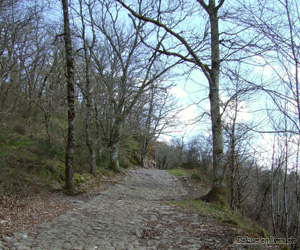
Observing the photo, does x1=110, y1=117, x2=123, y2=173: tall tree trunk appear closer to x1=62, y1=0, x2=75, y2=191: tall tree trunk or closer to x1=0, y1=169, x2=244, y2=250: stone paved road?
x1=62, y1=0, x2=75, y2=191: tall tree trunk

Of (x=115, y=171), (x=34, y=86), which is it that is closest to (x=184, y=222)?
(x=115, y=171)

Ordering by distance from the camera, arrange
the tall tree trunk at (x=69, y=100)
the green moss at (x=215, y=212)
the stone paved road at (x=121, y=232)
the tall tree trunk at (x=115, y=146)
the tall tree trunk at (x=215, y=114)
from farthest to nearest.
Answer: the tall tree trunk at (x=115, y=146) < the tall tree trunk at (x=69, y=100) < the tall tree trunk at (x=215, y=114) < the green moss at (x=215, y=212) < the stone paved road at (x=121, y=232)

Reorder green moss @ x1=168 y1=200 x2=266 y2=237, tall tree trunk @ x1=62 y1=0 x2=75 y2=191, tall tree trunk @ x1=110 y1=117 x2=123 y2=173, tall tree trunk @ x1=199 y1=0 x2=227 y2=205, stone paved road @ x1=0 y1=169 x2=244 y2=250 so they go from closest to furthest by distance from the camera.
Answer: stone paved road @ x1=0 y1=169 x2=244 y2=250
green moss @ x1=168 y1=200 x2=266 y2=237
tall tree trunk @ x1=199 y1=0 x2=227 y2=205
tall tree trunk @ x1=62 y1=0 x2=75 y2=191
tall tree trunk @ x1=110 y1=117 x2=123 y2=173

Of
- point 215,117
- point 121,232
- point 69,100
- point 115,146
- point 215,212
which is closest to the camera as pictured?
point 121,232

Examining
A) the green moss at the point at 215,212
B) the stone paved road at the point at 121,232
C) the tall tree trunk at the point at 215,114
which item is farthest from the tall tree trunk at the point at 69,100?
the tall tree trunk at the point at 215,114

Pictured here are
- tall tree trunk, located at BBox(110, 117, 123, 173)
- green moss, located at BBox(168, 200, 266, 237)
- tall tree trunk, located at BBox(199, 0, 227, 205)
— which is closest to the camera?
green moss, located at BBox(168, 200, 266, 237)

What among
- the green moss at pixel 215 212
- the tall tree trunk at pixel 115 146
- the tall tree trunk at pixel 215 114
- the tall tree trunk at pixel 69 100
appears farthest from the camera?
the tall tree trunk at pixel 115 146

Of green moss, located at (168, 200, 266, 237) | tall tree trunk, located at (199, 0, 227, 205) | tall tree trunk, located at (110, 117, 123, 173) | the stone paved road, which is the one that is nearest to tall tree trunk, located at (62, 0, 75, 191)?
the stone paved road

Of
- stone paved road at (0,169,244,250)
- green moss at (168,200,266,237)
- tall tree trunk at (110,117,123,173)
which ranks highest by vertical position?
tall tree trunk at (110,117,123,173)

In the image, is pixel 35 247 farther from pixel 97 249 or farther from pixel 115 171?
pixel 115 171

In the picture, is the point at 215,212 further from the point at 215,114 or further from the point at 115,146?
the point at 115,146

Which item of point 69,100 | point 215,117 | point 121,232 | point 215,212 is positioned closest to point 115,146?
point 69,100

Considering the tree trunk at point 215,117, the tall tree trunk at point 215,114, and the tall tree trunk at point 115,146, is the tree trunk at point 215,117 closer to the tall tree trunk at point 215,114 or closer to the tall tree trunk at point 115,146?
the tall tree trunk at point 215,114

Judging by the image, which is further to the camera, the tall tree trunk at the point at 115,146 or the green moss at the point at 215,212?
the tall tree trunk at the point at 115,146
